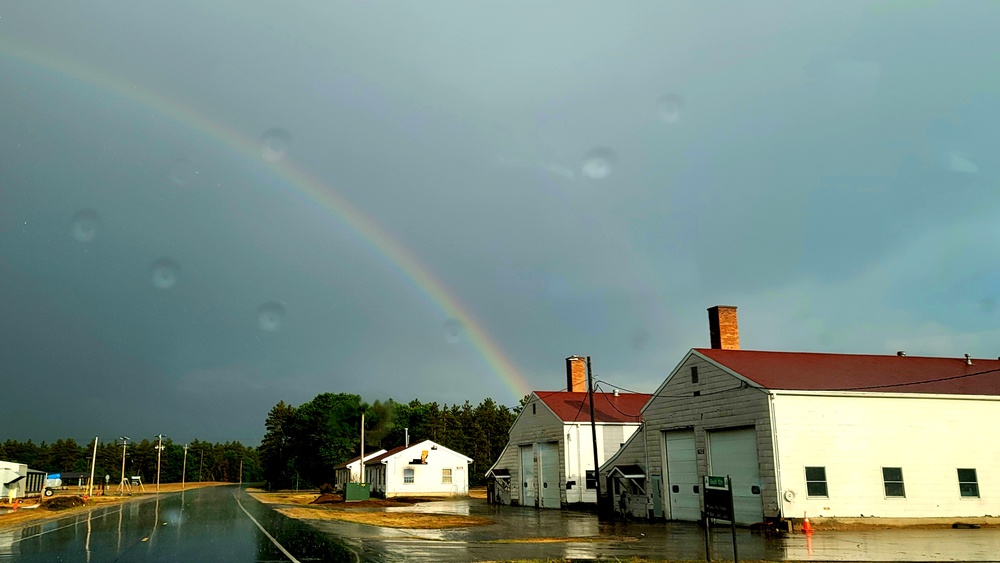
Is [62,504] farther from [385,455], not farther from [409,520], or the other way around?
[409,520]

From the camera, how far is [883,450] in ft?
97.6

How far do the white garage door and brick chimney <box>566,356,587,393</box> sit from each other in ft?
78.9

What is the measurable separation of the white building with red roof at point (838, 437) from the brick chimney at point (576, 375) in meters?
22.0

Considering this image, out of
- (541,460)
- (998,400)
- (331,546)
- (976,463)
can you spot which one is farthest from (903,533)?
(541,460)

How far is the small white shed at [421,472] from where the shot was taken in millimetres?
68000

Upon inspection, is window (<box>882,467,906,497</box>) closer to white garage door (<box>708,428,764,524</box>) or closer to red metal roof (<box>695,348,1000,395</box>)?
red metal roof (<box>695,348,1000,395</box>)

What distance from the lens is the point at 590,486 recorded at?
47.5 m

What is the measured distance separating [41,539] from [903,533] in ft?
102

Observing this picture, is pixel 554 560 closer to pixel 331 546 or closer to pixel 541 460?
pixel 331 546

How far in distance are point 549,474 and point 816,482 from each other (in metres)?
23.4

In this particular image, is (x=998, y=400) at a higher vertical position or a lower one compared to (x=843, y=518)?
higher

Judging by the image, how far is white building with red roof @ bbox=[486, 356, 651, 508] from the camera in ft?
156

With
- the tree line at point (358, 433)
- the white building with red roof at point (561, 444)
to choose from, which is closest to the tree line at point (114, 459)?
the tree line at point (358, 433)

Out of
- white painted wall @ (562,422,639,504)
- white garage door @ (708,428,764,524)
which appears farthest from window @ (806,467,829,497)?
white painted wall @ (562,422,639,504)
